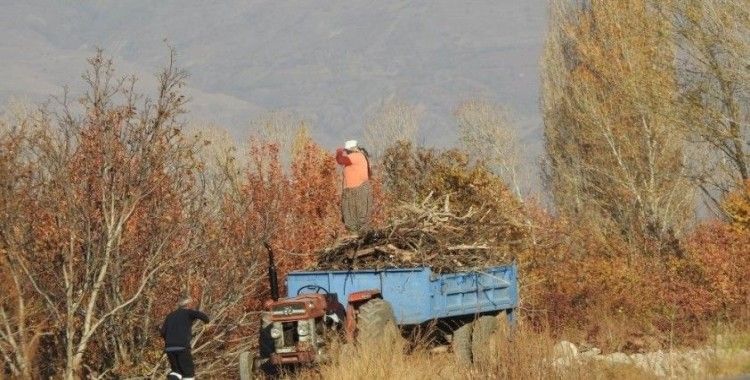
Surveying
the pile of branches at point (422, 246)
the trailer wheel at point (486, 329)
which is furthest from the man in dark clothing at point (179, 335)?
the trailer wheel at point (486, 329)

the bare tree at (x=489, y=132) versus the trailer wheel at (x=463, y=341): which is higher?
the bare tree at (x=489, y=132)

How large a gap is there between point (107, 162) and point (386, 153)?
86.5 feet

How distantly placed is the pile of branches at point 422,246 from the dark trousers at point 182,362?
2765 mm

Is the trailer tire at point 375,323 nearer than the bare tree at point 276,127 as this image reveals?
Yes

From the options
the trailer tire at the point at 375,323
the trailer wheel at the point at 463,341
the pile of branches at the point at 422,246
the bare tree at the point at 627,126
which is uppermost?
the bare tree at the point at 627,126

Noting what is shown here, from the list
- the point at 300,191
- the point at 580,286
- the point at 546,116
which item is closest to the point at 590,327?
the point at 580,286

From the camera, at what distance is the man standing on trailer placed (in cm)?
2145

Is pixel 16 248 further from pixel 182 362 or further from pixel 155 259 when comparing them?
pixel 182 362

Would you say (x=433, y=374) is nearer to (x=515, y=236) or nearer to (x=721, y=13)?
(x=515, y=236)

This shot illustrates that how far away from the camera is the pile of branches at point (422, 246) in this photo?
1927cm

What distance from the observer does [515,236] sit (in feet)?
77.2

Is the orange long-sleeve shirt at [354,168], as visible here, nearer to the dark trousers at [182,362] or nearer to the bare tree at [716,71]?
the dark trousers at [182,362]

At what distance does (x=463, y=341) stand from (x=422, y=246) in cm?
141

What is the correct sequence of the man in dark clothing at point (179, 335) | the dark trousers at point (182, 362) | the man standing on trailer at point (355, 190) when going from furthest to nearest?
the man standing on trailer at point (355, 190)
the dark trousers at point (182, 362)
the man in dark clothing at point (179, 335)
